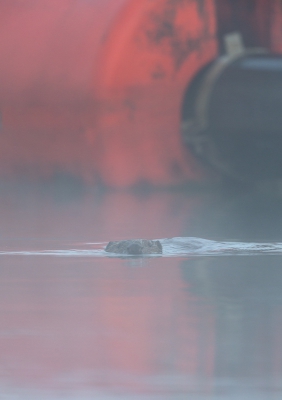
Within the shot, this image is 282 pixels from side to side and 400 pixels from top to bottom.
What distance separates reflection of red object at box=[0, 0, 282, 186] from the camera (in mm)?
7496

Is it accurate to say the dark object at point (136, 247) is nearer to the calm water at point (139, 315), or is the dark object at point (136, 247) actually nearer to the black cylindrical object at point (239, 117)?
the calm water at point (139, 315)

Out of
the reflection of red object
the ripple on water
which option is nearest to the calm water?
the ripple on water

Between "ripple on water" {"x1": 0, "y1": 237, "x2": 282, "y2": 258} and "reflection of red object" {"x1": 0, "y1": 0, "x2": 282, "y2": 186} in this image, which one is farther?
"reflection of red object" {"x1": 0, "y1": 0, "x2": 282, "y2": 186}

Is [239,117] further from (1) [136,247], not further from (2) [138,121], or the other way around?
(1) [136,247]

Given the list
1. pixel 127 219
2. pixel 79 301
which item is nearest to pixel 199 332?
pixel 79 301

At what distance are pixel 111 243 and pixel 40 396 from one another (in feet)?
6.17

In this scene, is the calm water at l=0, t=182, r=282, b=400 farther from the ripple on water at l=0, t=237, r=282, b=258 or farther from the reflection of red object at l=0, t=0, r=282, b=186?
the reflection of red object at l=0, t=0, r=282, b=186

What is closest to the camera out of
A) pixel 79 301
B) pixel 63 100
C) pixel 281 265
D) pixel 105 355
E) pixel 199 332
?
pixel 105 355


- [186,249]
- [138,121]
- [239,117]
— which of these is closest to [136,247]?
[186,249]

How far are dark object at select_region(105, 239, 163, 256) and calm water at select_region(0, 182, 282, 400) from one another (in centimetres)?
6

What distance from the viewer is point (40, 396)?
64.2 inches

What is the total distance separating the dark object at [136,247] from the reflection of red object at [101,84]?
4.07 metres

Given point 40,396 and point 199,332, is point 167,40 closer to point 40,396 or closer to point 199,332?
point 199,332

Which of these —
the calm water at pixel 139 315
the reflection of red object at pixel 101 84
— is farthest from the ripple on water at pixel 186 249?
the reflection of red object at pixel 101 84
